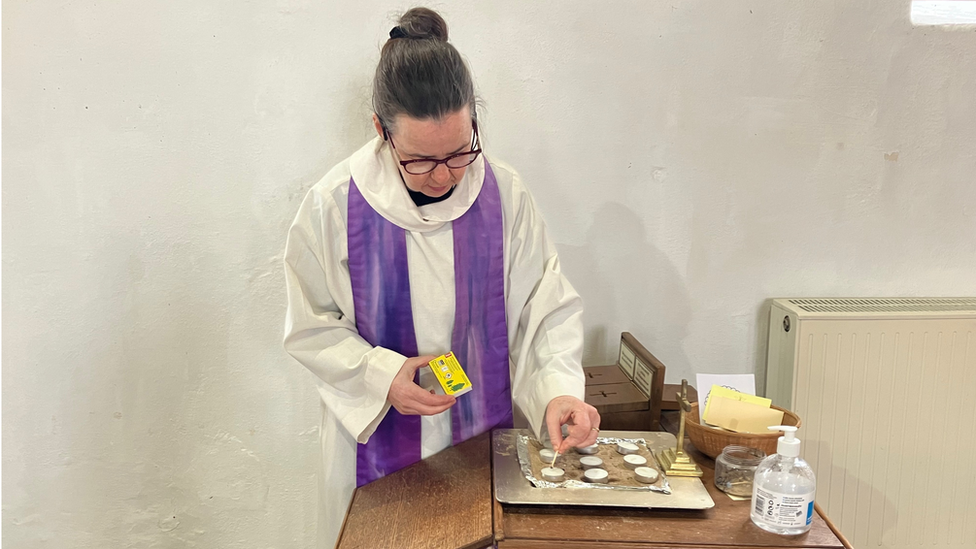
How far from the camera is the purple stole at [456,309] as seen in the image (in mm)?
1413

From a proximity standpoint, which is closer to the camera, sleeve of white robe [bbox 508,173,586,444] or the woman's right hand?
the woman's right hand

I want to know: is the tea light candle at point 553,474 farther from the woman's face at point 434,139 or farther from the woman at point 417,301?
the woman's face at point 434,139

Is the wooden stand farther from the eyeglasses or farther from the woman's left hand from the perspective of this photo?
the eyeglasses

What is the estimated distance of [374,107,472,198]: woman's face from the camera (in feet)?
4.07

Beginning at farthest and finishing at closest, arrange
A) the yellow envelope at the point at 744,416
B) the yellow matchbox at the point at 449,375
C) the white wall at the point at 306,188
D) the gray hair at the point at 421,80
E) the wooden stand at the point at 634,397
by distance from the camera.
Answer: the white wall at the point at 306,188 < the wooden stand at the point at 634,397 < the yellow envelope at the point at 744,416 < the yellow matchbox at the point at 449,375 < the gray hair at the point at 421,80

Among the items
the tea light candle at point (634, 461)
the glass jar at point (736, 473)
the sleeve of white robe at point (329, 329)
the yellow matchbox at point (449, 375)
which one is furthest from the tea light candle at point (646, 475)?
the sleeve of white robe at point (329, 329)

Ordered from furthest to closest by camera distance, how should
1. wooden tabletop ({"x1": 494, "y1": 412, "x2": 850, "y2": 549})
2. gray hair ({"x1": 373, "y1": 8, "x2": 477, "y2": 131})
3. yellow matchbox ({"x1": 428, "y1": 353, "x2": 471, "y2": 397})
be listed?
→ yellow matchbox ({"x1": 428, "y1": 353, "x2": 471, "y2": 397}) < gray hair ({"x1": 373, "y1": 8, "x2": 477, "y2": 131}) < wooden tabletop ({"x1": 494, "y1": 412, "x2": 850, "y2": 549})

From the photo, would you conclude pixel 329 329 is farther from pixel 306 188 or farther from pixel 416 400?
pixel 306 188

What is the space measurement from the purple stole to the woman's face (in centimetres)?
15

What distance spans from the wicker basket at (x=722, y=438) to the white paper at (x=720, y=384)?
58 mm

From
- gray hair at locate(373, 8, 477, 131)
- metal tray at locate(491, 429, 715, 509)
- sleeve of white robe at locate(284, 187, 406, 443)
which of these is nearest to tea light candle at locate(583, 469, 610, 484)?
metal tray at locate(491, 429, 715, 509)

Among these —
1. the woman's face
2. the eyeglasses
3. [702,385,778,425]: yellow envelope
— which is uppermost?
the woman's face

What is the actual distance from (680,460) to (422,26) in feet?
3.09

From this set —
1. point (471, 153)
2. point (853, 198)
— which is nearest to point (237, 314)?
point (471, 153)
